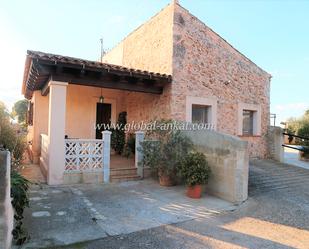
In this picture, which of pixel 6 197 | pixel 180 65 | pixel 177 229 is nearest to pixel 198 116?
pixel 180 65

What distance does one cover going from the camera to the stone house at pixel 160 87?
26.8ft

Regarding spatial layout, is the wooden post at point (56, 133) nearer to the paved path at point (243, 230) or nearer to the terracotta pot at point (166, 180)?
the terracotta pot at point (166, 180)

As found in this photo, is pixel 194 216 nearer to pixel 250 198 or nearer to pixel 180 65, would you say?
pixel 250 198

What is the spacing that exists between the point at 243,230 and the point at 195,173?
2.38m

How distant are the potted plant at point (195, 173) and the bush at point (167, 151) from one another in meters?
0.44

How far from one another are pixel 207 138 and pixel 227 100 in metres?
4.46

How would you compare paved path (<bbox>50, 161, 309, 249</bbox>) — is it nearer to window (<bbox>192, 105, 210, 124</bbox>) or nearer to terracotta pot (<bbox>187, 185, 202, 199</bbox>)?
terracotta pot (<bbox>187, 185, 202, 199</bbox>)

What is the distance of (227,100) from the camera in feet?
39.4

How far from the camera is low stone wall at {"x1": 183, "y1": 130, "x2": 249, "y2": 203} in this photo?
714 cm

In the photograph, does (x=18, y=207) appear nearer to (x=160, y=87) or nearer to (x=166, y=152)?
(x=166, y=152)

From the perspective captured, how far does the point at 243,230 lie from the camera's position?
202 inches

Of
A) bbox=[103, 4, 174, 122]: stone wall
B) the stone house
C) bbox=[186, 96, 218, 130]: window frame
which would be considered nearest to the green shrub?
the stone house

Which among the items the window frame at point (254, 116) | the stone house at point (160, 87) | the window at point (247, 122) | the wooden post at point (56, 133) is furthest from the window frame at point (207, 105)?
the wooden post at point (56, 133)

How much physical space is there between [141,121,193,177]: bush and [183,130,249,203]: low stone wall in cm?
75
